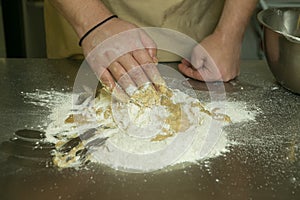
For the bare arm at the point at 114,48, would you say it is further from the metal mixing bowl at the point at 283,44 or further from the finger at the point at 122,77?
the metal mixing bowl at the point at 283,44

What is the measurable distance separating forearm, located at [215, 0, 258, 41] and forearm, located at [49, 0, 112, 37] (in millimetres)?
271

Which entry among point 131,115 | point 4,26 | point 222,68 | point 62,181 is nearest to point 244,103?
point 222,68

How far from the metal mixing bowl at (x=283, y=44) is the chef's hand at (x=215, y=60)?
81mm

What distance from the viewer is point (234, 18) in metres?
1.10

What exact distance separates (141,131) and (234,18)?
0.40 meters

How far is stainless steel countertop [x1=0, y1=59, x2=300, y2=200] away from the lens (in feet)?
2.27

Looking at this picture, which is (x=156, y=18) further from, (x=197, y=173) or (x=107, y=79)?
(x=197, y=173)

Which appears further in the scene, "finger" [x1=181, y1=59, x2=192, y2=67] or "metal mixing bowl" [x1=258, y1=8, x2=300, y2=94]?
"finger" [x1=181, y1=59, x2=192, y2=67]

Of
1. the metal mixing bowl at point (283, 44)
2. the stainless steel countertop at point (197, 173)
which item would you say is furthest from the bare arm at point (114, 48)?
the metal mixing bowl at point (283, 44)

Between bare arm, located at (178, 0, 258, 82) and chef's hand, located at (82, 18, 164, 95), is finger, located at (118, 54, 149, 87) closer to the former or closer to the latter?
chef's hand, located at (82, 18, 164, 95)

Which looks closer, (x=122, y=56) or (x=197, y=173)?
(x=197, y=173)

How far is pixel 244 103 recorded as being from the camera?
98 centimetres

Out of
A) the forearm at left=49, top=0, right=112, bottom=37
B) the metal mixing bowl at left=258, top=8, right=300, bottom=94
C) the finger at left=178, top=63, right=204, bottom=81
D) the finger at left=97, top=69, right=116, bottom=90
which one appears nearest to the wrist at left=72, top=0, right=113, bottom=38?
the forearm at left=49, top=0, right=112, bottom=37

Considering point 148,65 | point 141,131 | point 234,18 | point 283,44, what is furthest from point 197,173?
point 234,18
